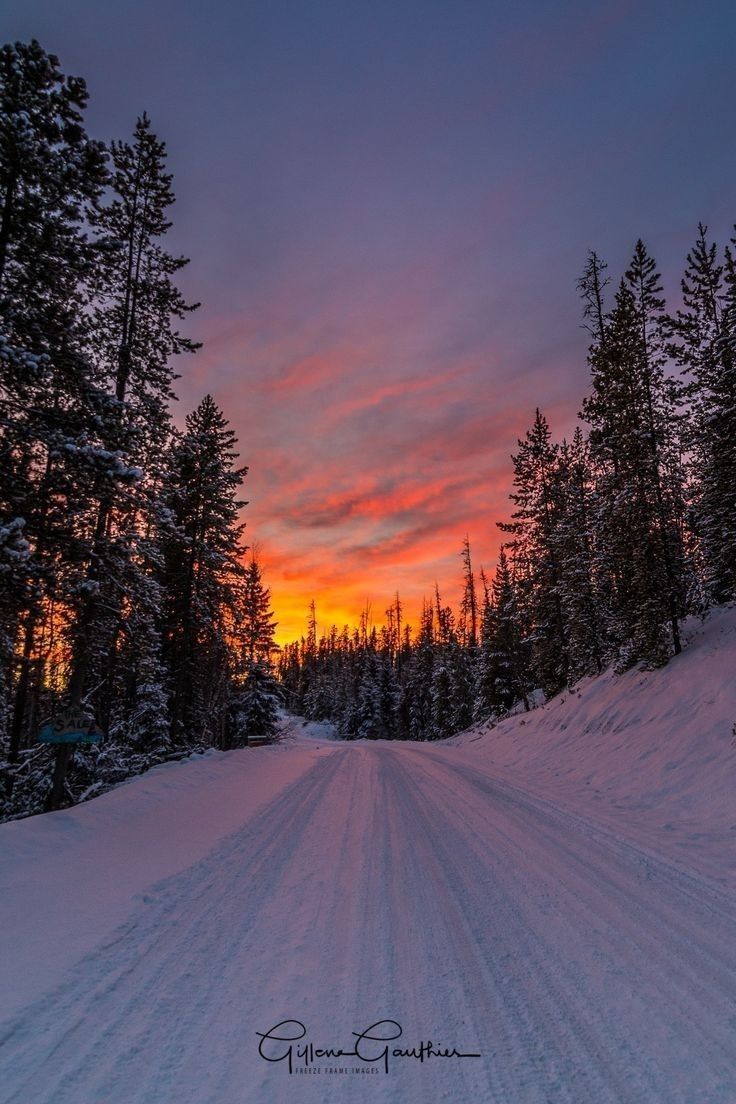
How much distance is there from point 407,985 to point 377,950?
52 cm

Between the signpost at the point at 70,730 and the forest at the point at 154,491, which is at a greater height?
the forest at the point at 154,491

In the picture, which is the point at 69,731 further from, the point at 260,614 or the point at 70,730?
the point at 260,614

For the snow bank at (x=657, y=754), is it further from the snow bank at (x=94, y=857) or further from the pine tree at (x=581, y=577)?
the snow bank at (x=94, y=857)

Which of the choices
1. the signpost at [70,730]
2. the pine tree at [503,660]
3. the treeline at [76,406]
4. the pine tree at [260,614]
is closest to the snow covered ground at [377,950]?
the signpost at [70,730]

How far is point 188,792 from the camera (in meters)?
10.6

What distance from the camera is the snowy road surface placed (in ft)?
8.05

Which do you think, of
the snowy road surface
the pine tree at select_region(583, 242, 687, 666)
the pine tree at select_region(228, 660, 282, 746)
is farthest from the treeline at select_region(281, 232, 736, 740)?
the pine tree at select_region(228, 660, 282, 746)

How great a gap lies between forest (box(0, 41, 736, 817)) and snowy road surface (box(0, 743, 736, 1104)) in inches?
230

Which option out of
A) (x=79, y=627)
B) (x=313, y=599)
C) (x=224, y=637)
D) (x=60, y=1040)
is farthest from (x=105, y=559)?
(x=313, y=599)

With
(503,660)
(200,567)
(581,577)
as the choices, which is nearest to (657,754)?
(581,577)

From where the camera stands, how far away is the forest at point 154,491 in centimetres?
864

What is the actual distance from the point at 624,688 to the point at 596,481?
25.7ft

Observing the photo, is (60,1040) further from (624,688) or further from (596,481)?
(596,481)

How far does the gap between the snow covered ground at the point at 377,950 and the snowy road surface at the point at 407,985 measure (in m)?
0.02
